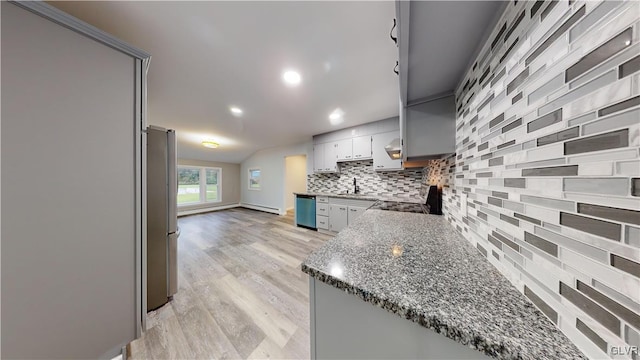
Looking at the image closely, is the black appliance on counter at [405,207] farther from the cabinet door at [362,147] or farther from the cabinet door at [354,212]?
the cabinet door at [362,147]

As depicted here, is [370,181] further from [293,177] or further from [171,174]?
[171,174]

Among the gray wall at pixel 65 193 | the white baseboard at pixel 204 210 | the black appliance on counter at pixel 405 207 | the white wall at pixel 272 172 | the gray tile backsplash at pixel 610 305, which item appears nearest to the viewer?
the gray tile backsplash at pixel 610 305

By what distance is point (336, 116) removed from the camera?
2.74 m

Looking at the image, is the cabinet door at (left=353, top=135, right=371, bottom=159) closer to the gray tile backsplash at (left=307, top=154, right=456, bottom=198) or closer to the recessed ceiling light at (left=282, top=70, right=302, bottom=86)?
the gray tile backsplash at (left=307, top=154, right=456, bottom=198)

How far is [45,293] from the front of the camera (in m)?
0.83

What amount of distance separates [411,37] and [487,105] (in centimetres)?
41

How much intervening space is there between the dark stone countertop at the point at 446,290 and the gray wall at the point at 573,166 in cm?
4

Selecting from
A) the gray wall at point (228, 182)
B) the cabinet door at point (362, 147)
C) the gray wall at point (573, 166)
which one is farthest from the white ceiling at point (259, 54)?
the gray wall at point (228, 182)

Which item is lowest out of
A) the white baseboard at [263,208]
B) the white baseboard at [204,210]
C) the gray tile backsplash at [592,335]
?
the white baseboard at [204,210]

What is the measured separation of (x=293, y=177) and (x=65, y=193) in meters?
4.45

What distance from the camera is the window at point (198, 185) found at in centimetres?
516

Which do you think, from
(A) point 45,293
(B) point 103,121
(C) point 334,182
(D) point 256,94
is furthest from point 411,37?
(C) point 334,182

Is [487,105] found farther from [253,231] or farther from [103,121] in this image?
[253,231]

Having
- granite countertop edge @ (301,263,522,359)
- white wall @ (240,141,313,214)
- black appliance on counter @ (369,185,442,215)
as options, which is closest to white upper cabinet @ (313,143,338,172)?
white wall @ (240,141,313,214)
